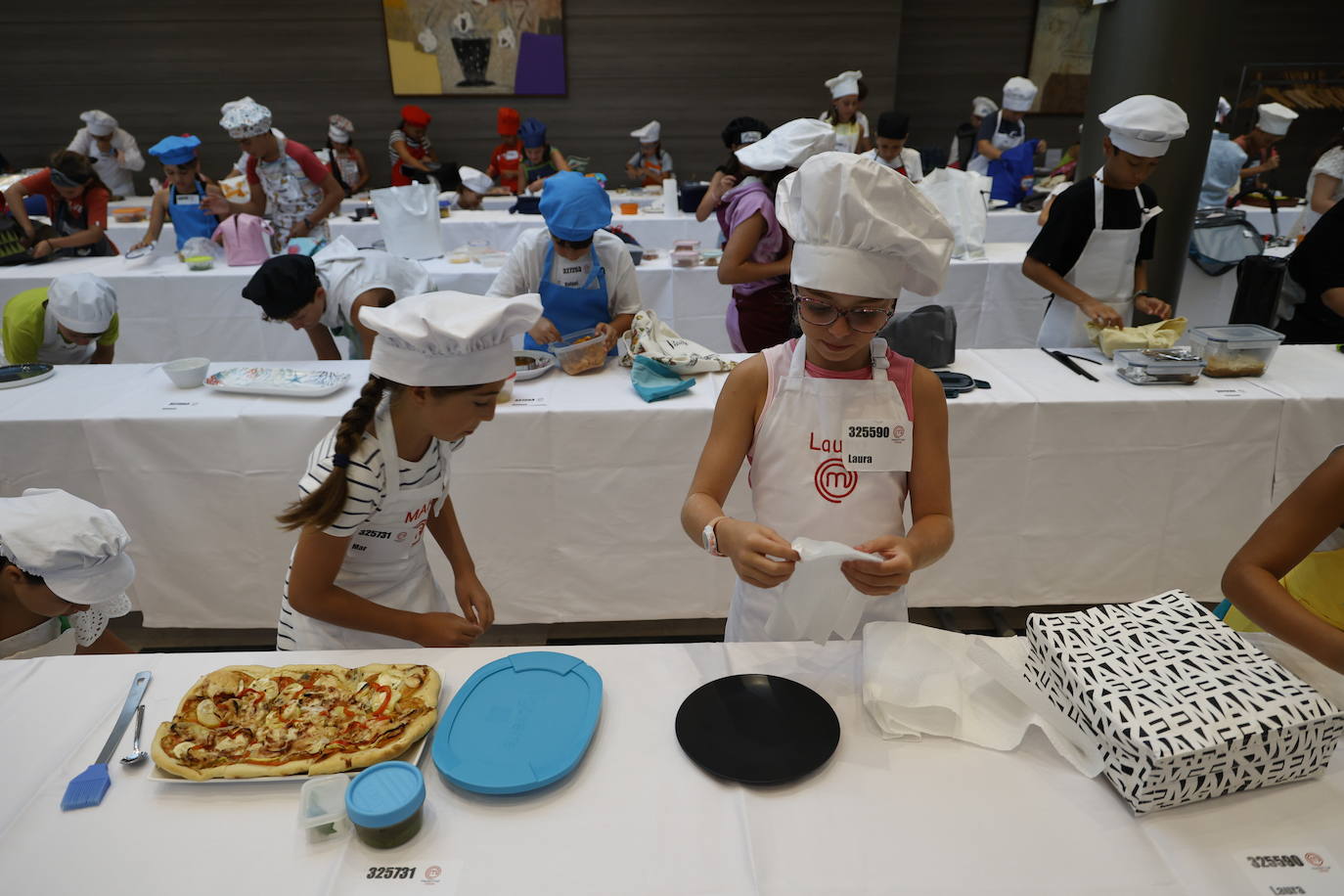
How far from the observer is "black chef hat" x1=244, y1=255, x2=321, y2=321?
7.93 ft

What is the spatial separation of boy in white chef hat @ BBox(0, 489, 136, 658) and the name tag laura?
4.63ft

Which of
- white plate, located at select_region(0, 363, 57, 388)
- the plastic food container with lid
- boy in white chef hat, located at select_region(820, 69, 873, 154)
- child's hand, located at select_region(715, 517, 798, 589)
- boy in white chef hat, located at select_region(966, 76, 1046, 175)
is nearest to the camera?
child's hand, located at select_region(715, 517, 798, 589)

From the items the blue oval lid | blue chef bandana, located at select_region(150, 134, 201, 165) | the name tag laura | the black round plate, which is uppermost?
blue chef bandana, located at select_region(150, 134, 201, 165)

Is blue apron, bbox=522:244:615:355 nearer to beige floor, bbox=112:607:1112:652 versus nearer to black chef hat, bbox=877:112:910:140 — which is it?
beige floor, bbox=112:607:1112:652

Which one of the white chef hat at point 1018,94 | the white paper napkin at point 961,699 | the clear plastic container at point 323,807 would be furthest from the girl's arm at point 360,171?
the white paper napkin at point 961,699

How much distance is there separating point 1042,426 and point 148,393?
2.92 metres

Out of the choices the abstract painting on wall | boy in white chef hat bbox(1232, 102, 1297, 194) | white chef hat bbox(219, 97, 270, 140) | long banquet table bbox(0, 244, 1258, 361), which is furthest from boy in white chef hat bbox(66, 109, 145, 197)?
boy in white chef hat bbox(1232, 102, 1297, 194)

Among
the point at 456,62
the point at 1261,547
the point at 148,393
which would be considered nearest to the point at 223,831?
the point at 1261,547

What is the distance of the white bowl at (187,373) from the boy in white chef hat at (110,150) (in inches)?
262

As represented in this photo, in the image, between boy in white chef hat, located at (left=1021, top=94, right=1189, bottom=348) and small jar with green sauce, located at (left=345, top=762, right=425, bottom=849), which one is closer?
small jar with green sauce, located at (left=345, top=762, right=425, bottom=849)

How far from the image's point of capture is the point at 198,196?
15.3 feet

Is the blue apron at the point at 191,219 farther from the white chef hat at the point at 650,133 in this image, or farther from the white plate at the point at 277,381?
the white chef hat at the point at 650,133

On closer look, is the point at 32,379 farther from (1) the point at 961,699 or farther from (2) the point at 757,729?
(1) the point at 961,699

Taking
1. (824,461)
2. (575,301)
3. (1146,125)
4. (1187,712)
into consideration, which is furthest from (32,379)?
(1146,125)
